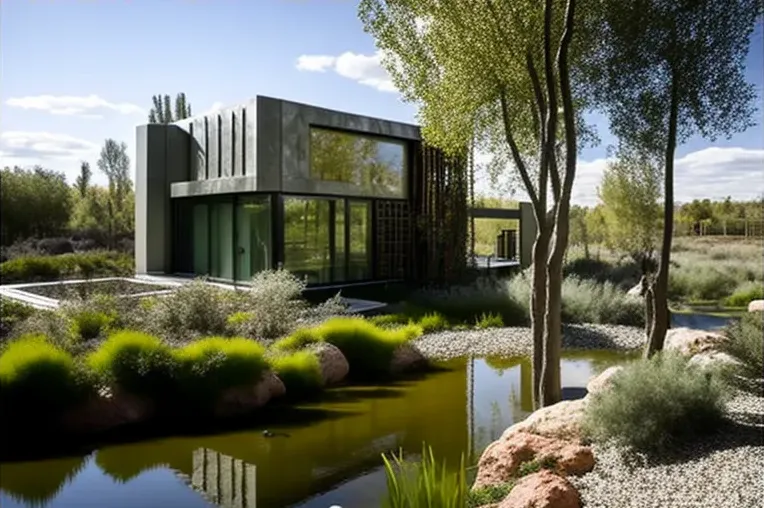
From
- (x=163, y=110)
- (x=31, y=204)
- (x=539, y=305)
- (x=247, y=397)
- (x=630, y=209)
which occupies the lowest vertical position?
(x=247, y=397)

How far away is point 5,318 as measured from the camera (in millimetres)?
10562

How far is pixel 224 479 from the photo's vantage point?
494cm

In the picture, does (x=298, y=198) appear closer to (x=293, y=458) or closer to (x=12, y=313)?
(x=12, y=313)

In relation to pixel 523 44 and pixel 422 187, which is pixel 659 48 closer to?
pixel 523 44

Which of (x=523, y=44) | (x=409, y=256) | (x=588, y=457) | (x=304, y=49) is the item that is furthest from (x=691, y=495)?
(x=409, y=256)

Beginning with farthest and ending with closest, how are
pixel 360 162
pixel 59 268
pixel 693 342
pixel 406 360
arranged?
1. pixel 59 268
2. pixel 360 162
3. pixel 406 360
4. pixel 693 342

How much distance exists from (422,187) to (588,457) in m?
13.1

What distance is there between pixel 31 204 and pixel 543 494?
937 inches

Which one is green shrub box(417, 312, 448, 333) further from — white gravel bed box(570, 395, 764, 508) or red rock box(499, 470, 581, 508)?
red rock box(499, 470, 581, 508)

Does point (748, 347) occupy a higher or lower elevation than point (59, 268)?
lower

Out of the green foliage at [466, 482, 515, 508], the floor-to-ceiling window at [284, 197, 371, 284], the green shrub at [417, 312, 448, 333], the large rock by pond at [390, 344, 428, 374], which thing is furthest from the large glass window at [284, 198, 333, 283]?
the green foliage at [466, 482, 515, 508]

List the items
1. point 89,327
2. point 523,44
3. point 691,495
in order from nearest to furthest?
1. point 691,495
2. point 523,44
3. point 89,327

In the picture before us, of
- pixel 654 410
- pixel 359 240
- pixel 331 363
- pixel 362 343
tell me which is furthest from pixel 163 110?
pixel 654 410

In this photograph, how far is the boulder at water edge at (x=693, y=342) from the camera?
26.2ft
